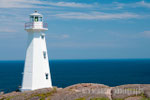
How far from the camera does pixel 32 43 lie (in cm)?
3581

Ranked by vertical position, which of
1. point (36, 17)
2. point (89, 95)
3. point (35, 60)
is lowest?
point (89, 95)

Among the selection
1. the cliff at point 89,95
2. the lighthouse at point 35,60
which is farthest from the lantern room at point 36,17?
the cliff at point 89,95

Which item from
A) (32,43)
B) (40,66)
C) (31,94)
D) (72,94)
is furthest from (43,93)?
(32,43)

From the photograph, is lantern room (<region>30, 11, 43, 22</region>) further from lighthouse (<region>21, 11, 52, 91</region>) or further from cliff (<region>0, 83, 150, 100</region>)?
cliff (<region>0, 83, 150, 100</region>)

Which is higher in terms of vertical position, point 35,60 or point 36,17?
point 36,17

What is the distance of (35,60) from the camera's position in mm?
35625

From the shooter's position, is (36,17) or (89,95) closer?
(89,95)

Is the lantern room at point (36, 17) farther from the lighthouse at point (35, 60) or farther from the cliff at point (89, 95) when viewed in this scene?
the cliff at point (89, 95)

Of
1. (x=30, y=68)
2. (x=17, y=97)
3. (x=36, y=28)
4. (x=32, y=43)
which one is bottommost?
(x=17, y=97)

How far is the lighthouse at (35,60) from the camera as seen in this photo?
35.4 m

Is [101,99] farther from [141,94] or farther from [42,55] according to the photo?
[42,55]

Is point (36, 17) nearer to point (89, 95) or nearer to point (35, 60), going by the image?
point (35, 60)

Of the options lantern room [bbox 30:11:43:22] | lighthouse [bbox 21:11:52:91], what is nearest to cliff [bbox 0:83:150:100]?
lighthouse [bbox 21:11:52:91]

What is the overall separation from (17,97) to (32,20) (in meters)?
12.3
